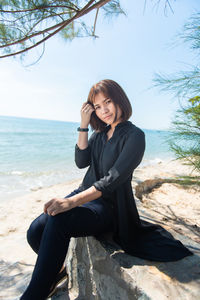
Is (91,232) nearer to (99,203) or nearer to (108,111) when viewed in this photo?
(99,203)

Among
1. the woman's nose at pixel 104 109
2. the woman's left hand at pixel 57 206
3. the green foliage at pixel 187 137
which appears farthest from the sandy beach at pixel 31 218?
the woman's nose at pixel 104 109

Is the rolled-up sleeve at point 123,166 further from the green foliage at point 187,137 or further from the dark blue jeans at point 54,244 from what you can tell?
the green foliage at point 187,137

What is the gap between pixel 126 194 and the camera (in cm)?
130

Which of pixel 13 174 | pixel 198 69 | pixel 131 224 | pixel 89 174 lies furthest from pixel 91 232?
pixel 13 174

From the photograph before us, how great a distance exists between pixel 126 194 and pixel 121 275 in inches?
17.7

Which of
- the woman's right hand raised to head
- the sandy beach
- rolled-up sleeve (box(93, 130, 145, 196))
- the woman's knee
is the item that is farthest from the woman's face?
the sandy beach

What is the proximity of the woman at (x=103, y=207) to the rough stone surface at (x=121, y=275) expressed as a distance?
0.06 meters

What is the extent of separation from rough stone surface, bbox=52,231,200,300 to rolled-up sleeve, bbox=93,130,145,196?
1.15ft

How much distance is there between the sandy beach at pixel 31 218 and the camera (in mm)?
1729

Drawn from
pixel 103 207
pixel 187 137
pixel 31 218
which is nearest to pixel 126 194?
pixel 103 207

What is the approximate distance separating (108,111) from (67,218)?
748mm

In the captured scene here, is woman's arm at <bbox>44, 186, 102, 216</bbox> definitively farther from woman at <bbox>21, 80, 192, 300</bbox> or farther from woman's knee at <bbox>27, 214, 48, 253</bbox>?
woman's knee at <bbox>27, 214, 48, 253</bbox>

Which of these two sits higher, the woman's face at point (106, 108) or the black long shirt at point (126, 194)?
the woman's face at point (106, 108)

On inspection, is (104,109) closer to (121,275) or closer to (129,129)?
(129,129)
